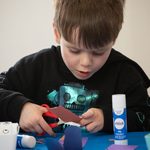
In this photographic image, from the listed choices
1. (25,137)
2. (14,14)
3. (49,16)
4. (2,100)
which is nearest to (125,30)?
(49,16)

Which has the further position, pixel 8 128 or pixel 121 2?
pixel 121 2

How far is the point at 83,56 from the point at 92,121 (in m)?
0.16

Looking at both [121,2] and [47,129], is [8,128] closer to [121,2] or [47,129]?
[47,129]

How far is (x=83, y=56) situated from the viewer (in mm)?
802

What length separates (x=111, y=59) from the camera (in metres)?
1.00

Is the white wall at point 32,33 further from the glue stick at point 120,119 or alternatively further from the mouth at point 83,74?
the glue stick at point 120,119

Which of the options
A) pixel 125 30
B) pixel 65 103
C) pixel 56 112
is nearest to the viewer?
pixel 56 112

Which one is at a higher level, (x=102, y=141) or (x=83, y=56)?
(x=83, y=56)

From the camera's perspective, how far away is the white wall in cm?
171

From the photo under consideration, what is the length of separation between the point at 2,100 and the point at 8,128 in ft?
0.94

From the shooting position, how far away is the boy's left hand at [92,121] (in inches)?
29.2

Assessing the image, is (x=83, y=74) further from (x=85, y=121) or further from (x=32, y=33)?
(x=32, y=33)

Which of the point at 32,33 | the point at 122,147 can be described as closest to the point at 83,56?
the point at 122,147

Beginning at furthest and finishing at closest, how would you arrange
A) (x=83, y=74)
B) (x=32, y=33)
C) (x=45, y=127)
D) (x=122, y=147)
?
1. (x=32, y=33)
2. (x=83, y=74)
3. (x=45, y=127)
4. (x=122, y=147)
